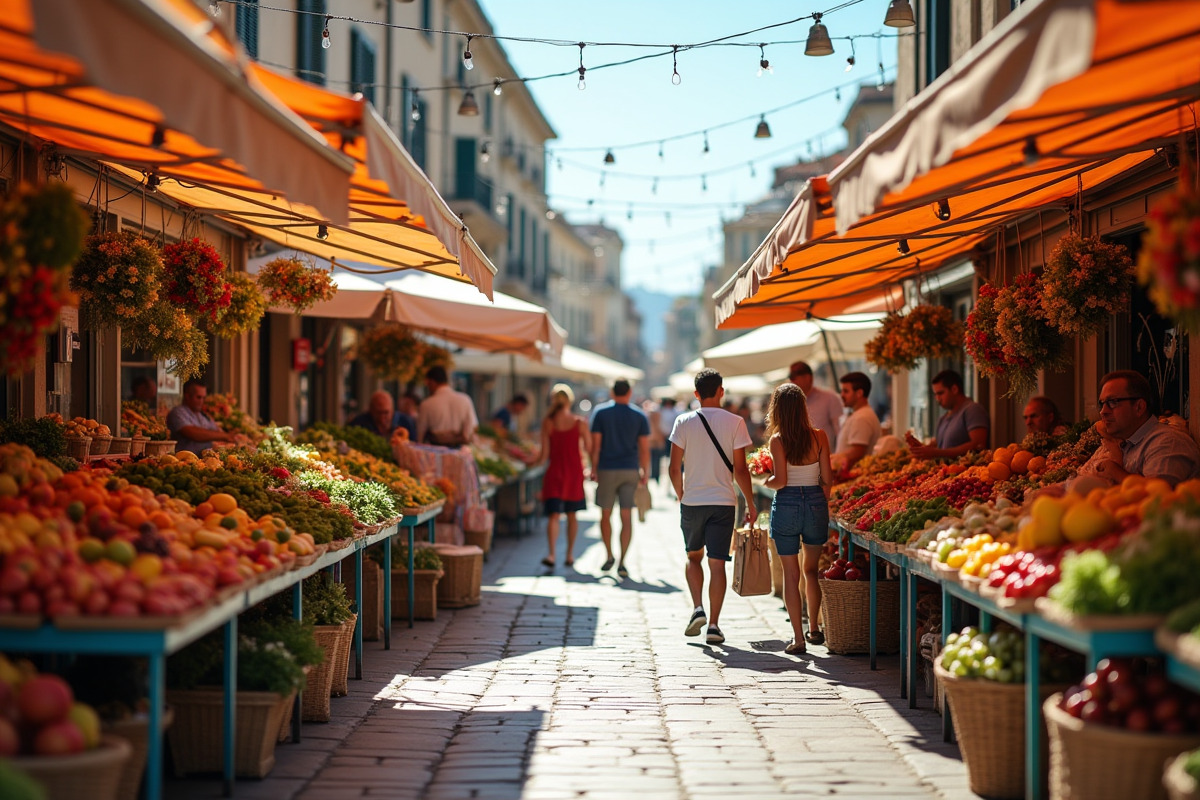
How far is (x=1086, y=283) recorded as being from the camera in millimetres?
7129

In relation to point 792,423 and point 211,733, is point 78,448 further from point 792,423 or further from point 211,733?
point 792,423

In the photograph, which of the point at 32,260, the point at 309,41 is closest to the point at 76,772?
the point at 32,260

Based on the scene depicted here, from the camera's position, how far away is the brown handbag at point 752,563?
9.43 metres

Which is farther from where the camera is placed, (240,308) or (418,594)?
(418,594)

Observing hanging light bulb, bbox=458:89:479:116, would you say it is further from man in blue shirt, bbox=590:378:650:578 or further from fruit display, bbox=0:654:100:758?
fruit display, bbox=0:654:100:758

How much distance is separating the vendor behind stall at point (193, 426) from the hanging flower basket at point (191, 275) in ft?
4.85

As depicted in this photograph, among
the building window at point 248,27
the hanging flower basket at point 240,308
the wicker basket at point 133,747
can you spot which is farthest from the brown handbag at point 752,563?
the building window at point 248,27

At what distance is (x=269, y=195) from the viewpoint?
301 inches

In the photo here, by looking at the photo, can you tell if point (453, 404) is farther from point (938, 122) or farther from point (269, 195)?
point (938, 122)

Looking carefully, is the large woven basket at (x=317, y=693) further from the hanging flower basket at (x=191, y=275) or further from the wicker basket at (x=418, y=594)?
the wicker basket at (x=418, y=594)

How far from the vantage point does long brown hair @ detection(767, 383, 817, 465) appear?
8781 millimetres

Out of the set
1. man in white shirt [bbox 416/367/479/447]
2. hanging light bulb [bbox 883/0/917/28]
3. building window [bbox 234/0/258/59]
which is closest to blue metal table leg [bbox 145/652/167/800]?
hanging light bulb [bbox 883/0/917/28]

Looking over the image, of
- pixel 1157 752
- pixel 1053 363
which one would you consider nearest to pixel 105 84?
pixel 1157 752

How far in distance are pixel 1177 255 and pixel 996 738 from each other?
2.38 meters
